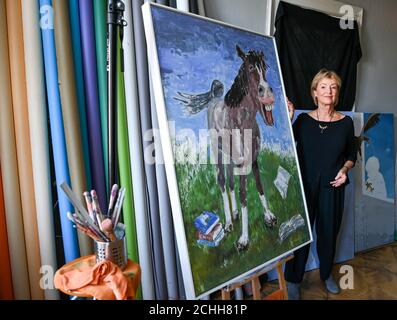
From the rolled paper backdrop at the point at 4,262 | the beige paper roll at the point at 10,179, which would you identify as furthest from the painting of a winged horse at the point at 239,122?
the rolled paper backdrop at the point at 4,262

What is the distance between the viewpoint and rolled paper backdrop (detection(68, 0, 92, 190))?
4.45 ft

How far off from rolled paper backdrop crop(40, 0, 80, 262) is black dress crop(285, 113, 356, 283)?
55.3 inches

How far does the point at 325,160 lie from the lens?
6.43 ft

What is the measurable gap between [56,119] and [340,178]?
178cm

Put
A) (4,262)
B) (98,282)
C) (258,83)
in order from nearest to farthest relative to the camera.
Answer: (98,282)
(4,262)
(258,83)

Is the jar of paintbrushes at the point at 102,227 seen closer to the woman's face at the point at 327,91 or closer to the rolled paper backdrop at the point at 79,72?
the rolled paper backdrop at the point at 79,72

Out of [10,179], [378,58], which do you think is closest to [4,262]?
[10,179]

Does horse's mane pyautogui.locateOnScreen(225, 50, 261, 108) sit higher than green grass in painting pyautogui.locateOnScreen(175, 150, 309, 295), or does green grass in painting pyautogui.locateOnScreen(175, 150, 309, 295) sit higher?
horse's mane pyautogui.locateOnScreen(225, 50, 261, 108)

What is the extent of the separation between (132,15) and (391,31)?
8.48 feet

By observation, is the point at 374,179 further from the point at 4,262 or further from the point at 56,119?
the point at 4,262

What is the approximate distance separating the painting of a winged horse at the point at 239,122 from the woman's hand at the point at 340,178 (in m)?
0.86

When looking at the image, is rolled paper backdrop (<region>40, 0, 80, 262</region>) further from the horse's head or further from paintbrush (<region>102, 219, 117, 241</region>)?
the horse's head

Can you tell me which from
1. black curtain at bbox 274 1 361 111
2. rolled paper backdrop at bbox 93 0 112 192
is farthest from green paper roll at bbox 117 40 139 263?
black curtain at bbox 274 1 361 111
